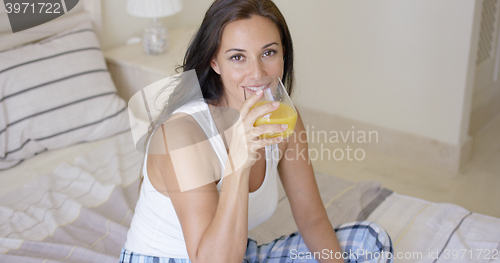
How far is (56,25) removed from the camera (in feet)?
7.03

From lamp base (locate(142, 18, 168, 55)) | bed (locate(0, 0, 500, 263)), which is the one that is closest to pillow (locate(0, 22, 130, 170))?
bed (locate(0, 0, 500, 263))

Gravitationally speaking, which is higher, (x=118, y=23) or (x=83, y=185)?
(x=118, y=23)

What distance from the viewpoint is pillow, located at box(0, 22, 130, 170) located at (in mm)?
1815

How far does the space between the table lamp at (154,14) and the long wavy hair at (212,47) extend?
1086 mm

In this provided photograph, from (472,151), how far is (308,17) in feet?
3.96

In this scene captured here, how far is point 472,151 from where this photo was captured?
256 centimetres

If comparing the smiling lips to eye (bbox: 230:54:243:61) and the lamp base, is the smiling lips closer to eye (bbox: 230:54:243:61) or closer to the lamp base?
eye (bbox: 230:54:243:61)

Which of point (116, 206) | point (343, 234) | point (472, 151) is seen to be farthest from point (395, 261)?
point (472, 151)

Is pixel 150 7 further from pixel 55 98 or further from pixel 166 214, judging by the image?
pixel 166 214

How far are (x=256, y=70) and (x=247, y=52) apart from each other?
0.06 meters

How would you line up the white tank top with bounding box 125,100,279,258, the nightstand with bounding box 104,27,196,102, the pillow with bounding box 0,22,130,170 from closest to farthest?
the white tank top with bounding box 125,100,279,258 → the pillow with bounding box 0,22,130,170 → the nightstand with bounding box 104,27,196,102

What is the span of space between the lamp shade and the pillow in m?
0.27

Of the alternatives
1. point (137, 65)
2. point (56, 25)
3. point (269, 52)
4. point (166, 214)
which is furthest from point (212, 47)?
point (56, 25)

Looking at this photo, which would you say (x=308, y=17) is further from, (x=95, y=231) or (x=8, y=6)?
(x=95, y=231)
